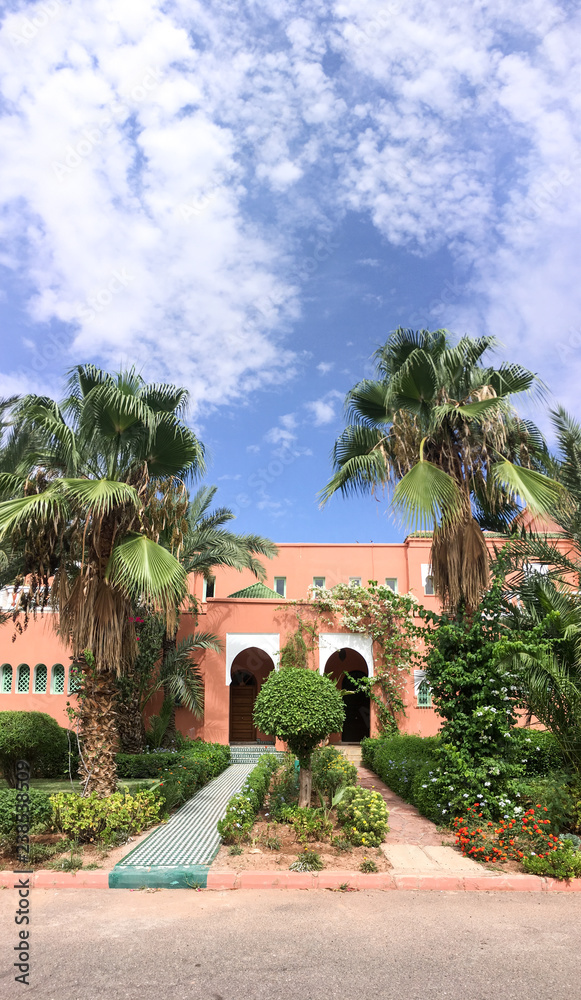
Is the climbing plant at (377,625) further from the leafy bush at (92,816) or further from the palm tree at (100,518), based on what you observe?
the leafy bush at (92,816)

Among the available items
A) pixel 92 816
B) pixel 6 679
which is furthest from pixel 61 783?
pixel 6 679

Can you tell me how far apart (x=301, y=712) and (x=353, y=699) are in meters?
14.4

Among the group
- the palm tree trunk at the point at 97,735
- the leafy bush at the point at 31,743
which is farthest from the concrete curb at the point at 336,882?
the leafy bush at the point at 31,743

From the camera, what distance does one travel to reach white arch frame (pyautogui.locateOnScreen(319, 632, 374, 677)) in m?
18.3

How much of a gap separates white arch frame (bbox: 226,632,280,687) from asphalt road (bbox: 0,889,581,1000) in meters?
12.0

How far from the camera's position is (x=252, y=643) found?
18.3m

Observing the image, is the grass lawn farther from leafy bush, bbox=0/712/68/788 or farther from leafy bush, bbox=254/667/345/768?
leafy bush, bbox=254/667/345/768

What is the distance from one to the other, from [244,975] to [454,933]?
1853 millimetres

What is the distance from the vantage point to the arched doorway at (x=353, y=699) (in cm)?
2157

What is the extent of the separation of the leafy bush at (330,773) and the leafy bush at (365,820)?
1.42 m

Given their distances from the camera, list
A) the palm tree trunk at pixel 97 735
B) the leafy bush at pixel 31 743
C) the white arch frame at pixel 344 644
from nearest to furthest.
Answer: the palm tree trunk at pixel 97 735
the leafy bush at pixel 31 743
the white arch frame at pixel 344 644

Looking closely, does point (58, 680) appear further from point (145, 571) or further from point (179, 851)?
point (145, 571)

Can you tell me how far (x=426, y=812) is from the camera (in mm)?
9008

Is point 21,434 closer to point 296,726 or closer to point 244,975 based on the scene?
point 296,726
